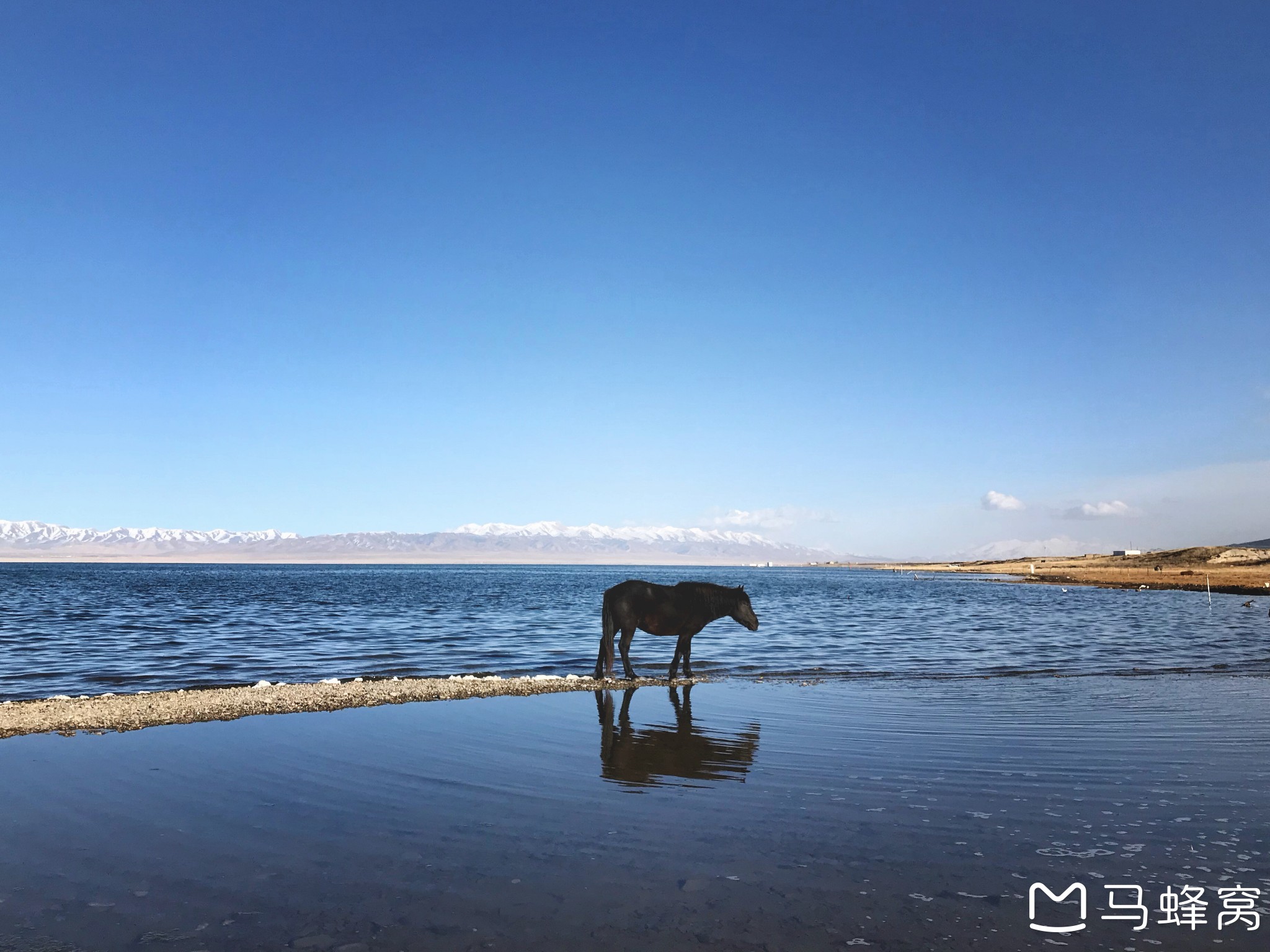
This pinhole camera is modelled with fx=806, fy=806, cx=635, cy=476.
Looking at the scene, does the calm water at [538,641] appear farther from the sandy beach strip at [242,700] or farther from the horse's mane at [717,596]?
the sandy beach strip at [242,700]

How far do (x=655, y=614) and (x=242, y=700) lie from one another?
9430 mm

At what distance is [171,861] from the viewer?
742cm

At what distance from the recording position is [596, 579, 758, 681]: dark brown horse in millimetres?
20078

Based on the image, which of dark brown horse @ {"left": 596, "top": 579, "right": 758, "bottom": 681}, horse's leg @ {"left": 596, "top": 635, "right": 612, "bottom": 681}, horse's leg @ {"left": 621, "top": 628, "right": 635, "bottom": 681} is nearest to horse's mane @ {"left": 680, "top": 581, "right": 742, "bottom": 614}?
dark brown horse @ {"left": 596, "top": 579, "right": 758, "bottom": 681}

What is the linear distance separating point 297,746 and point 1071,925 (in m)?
10.5

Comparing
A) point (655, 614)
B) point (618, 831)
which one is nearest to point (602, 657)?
point (655, 614)

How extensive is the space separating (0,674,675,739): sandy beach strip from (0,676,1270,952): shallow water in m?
0.75


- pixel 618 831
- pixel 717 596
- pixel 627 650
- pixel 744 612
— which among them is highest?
pixel 717 596

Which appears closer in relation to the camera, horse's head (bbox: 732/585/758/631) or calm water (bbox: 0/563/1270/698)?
horse's head (bbox: 732/585/758/631)

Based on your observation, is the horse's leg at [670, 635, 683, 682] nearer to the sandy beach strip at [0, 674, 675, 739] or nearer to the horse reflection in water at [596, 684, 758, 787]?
the sandy beach strip at [0, 674, 675, 739]

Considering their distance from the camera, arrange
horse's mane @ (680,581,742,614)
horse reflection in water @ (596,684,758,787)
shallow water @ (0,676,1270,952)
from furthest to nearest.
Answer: horse's mane @ (680,581,742,614)
horse reflection in water @ (596,684,758,787)
shallow water @ (0,676,1270,952)

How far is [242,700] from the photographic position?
15461mm

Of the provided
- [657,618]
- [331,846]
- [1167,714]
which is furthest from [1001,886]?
[657,618]

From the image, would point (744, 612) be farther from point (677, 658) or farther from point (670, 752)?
point (670, 752)
